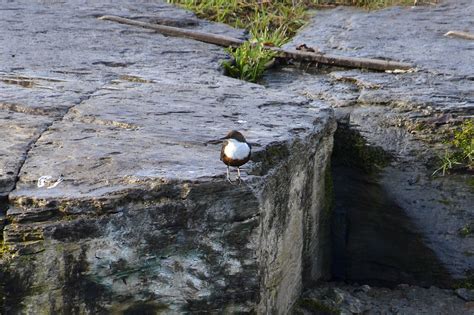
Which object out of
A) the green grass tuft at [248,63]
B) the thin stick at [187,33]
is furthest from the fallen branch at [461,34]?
the thin stick at [187,33]

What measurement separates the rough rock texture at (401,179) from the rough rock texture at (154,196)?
0.21 metres

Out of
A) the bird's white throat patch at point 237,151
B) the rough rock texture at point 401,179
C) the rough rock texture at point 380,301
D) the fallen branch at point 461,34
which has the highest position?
the fallen branch at point 461,34

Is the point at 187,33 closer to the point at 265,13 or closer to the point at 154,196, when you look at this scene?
the point at 265,13

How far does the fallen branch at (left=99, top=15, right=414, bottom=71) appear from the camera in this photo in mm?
5016

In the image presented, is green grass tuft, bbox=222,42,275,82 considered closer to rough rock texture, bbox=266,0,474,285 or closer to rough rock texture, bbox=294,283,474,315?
rough rock texture, bbox=266,0,474,285

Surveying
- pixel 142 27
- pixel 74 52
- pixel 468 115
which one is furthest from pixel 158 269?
pixel 142 27

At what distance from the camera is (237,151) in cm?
319

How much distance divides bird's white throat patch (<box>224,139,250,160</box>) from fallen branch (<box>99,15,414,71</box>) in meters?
2.00

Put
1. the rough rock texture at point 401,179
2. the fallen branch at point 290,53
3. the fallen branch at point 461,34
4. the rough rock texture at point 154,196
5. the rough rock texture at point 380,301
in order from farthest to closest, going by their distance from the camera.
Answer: the fallen branch at point 461,34 < the fallen branch at point 290,53 < the rough rock texture at point 401,179 < the rough rock texture at point 380,301 < the rough rock texture at point 154,196

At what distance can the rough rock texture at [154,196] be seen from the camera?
3100mm

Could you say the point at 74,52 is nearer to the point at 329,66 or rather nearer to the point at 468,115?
the point at 329,66

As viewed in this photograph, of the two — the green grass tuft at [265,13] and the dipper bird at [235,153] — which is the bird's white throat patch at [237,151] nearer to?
the dipper bird at [235,153]

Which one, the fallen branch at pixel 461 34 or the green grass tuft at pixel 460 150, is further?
the fallen branch at pixel 461 34

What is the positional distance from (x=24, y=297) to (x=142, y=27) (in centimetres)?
314
